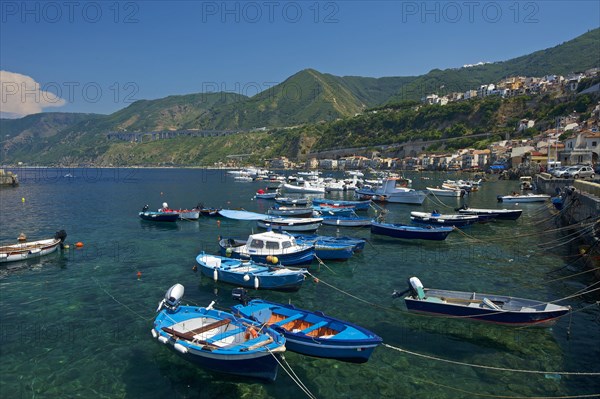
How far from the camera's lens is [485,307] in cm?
1959

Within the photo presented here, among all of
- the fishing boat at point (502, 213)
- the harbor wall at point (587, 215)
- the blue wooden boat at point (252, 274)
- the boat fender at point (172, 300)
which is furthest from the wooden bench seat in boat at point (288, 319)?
the fishing boat at point (502, 213)

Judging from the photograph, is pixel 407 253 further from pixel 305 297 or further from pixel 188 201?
pixel 188 201

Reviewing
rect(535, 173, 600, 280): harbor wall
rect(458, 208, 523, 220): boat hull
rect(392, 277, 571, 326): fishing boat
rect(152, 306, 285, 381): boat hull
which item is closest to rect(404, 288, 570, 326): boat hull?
rect(392, 277, 571, 326): fishing boat

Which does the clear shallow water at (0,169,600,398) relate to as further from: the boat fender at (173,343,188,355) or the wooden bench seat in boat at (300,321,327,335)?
the boat fender at (173,343,188,355)

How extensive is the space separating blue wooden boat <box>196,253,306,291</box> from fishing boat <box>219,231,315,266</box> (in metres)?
1.48

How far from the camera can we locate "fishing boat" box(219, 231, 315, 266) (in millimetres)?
28734

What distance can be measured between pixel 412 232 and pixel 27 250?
36.5 metres

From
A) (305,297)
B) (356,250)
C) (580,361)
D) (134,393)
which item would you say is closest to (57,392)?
(134,393)

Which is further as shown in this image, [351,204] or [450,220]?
[351,204]

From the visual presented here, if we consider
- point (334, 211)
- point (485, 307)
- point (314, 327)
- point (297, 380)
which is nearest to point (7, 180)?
point (334, 211)

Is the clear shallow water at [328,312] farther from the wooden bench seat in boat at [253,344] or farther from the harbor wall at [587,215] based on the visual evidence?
the harbor wall at [587,215]

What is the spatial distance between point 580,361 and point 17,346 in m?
26.3

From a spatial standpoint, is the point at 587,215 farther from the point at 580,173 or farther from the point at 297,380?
the point at 580,173

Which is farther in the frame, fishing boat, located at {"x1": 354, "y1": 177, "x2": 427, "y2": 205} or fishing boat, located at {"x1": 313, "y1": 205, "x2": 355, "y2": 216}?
fishing boat, located at {"x1": 354, "y1": 177, "x2": 427, "y2": 205}
